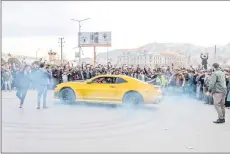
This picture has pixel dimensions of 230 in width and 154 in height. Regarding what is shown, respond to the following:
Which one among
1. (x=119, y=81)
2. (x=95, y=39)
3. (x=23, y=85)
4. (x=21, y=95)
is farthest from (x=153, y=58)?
(x=23, y=85)

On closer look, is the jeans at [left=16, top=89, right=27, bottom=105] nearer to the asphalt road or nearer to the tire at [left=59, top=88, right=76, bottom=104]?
the asphalt road

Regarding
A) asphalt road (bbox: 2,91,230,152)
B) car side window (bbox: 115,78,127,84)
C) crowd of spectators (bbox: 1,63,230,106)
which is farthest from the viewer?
crowd of spectators (bbox: 1,63,230,106)

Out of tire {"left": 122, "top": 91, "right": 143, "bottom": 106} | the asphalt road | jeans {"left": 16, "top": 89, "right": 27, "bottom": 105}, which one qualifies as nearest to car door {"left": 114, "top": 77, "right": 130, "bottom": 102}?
tire {"left": 122, "top": 91, "right": 143, "bottom": 106}

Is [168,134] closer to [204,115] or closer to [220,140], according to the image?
[220,140]

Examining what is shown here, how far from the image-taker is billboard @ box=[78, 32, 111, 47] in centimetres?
4201

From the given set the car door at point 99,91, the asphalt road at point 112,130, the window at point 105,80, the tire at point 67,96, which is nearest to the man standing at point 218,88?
the asphalt road at point 112,130

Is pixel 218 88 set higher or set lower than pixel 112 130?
higher

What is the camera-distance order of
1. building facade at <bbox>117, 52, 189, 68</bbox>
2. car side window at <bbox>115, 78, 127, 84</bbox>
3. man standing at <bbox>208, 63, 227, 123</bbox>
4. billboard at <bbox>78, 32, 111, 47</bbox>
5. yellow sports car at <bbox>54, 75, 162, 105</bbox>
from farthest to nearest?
building facade at <bbox>117, 52, 189, 68</bbox>, billboard at <bbox>78, 32, 111, 47</bbox>, car side window at <bbox>115, 78, 127, 84</bbox>, yellow sports car at <bbox>54, 75, 162, 105</bbox>, man standing at <bbox>208, 63, 227, 123</bbox>

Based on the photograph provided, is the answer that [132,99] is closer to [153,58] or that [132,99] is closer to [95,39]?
[95,39]

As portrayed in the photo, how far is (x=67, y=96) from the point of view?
1341 cm

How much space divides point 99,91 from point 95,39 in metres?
30.2

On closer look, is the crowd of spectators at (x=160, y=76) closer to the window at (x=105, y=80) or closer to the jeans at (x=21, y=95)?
the jeans at (x=21, y=95)

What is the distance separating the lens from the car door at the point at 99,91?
12.7m

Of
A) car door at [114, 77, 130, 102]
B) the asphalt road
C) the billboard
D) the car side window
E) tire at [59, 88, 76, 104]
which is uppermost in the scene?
the billboard
